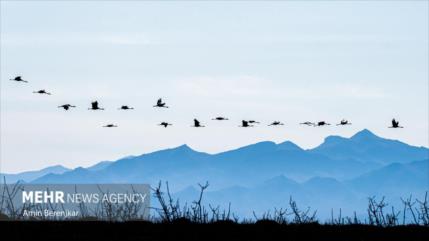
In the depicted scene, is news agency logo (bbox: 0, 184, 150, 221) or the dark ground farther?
news agency logo (bbox: 0, 184, 150, 221)

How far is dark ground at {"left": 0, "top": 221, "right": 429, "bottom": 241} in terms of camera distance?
19.2 metres

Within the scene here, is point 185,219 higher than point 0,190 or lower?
lower

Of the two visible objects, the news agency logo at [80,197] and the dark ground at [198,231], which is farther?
the news agency logo at [80,197]

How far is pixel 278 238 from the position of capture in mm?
20062

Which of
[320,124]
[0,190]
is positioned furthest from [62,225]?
[320,124]

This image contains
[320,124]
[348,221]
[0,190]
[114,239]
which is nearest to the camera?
[114,239]

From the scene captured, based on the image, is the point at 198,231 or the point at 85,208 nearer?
the point at 198,231

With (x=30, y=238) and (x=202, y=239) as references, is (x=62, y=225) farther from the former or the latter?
(x=202, y=239)

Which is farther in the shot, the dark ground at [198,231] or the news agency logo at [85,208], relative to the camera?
the news agency logo at [85,208]

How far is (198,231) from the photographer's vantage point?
788 inches

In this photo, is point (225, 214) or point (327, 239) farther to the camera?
point (225, 214)

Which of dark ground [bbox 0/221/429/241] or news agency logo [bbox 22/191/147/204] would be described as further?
news agency logo [bbox 22/191/147/204]

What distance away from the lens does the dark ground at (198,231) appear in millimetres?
19219

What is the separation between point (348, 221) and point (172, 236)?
548 centimetres
